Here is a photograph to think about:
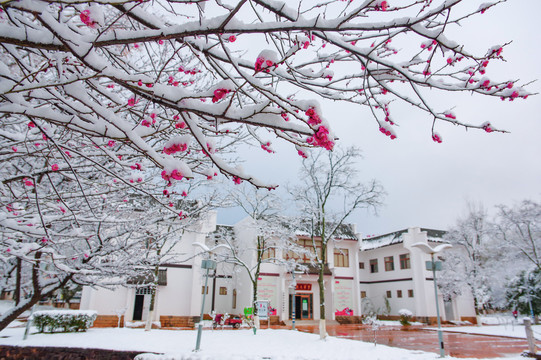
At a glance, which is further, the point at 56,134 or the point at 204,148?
the point at 56,134

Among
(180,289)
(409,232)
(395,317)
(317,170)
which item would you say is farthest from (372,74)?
(395,317)

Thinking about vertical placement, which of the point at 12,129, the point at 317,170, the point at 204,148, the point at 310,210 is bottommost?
the point at 204,148

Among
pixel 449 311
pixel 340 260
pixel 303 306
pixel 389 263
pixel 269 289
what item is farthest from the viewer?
pixel 389 263

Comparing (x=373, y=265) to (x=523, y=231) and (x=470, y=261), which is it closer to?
(x=470, y=261)

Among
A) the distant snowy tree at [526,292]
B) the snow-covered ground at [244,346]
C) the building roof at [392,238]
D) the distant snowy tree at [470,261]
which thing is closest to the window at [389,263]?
the building roof at [392,238]

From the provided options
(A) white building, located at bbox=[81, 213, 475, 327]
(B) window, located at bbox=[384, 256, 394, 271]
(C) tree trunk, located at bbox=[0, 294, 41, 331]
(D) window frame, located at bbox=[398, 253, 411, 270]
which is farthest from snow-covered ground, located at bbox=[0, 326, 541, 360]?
(B) window, located at bbox=[384, 256, 394, 271]

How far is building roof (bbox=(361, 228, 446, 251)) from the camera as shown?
94.0 feet

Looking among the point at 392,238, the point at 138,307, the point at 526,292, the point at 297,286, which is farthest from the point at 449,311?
the point at 138,307

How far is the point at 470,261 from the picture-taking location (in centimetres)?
2530

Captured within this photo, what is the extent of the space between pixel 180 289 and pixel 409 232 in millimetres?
20346

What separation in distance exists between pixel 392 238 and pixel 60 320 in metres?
27.1

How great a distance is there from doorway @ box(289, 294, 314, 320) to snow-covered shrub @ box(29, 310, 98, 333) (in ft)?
52.3

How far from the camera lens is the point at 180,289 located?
22078mm

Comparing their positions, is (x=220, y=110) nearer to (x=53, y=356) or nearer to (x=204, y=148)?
(x=204, y=148)
